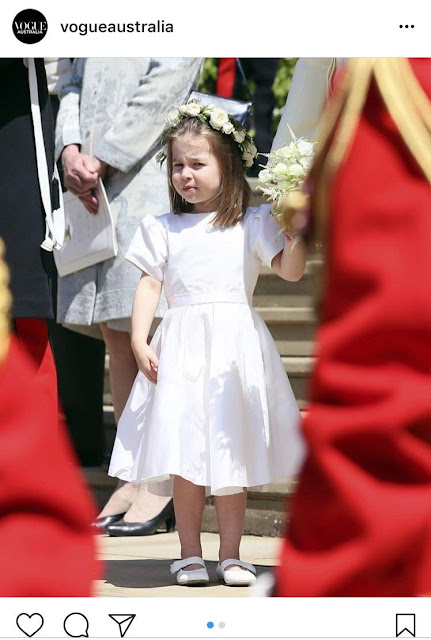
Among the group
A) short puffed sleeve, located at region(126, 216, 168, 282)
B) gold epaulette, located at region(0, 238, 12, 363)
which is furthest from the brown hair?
gold epaulette, located at region(0, 238, 12, 363)

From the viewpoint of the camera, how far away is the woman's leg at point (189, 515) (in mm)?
3176

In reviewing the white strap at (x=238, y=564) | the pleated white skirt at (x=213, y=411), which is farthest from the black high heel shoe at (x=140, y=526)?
the white strap at (x=238, y=564)

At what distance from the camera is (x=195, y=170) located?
3.33m

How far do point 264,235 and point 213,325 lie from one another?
28 centimetres

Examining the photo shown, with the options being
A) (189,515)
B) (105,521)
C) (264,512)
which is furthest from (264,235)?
(105,521)

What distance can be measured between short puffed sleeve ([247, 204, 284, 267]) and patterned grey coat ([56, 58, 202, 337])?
1.64 feet

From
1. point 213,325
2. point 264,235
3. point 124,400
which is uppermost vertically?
point 264,235
